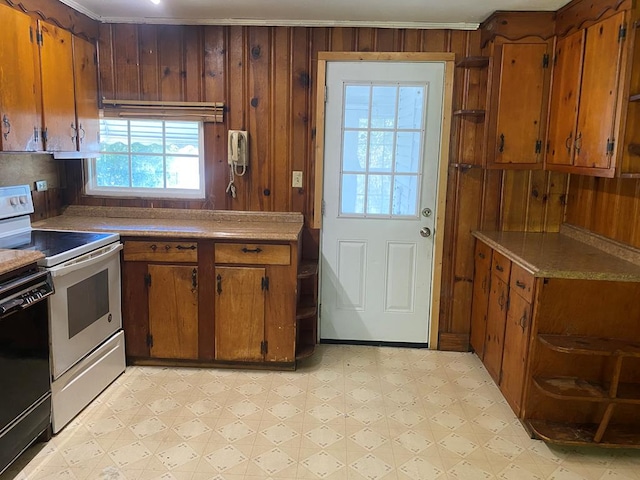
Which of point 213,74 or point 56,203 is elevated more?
point 213,74

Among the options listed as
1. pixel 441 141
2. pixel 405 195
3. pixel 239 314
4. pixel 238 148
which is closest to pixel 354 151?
pixel 405 195

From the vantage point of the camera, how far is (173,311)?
3219 mm

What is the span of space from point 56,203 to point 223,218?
1.22 m

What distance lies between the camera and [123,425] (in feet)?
8.53

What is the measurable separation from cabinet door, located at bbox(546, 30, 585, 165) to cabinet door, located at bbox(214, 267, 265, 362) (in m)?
1.95

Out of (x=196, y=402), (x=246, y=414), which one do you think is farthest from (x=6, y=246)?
(x=246, y=414)

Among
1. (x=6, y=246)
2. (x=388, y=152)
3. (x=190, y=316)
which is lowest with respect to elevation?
(x=190, y=316)

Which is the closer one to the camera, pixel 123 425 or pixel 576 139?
pixel 123 425

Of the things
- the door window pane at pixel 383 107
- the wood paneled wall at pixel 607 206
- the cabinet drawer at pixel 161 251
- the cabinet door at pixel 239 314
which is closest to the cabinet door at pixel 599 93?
the wood paneled wall at pixel 607 206

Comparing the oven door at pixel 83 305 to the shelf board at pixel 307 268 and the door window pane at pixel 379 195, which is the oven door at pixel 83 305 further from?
the door window pane at pixel 379 195

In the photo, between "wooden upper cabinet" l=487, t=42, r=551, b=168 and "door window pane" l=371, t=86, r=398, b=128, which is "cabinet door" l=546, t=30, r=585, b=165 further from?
"door window pane" l=371, t=86, r=398, b=128

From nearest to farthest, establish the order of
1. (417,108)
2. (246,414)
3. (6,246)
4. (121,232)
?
1. (6,246)
2. (246,414)
3. (121,232)
4. (417,108)

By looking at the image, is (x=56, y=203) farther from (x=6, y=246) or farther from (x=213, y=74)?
(x=213, y=74)

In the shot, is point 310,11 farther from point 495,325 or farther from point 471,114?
point 495,325
